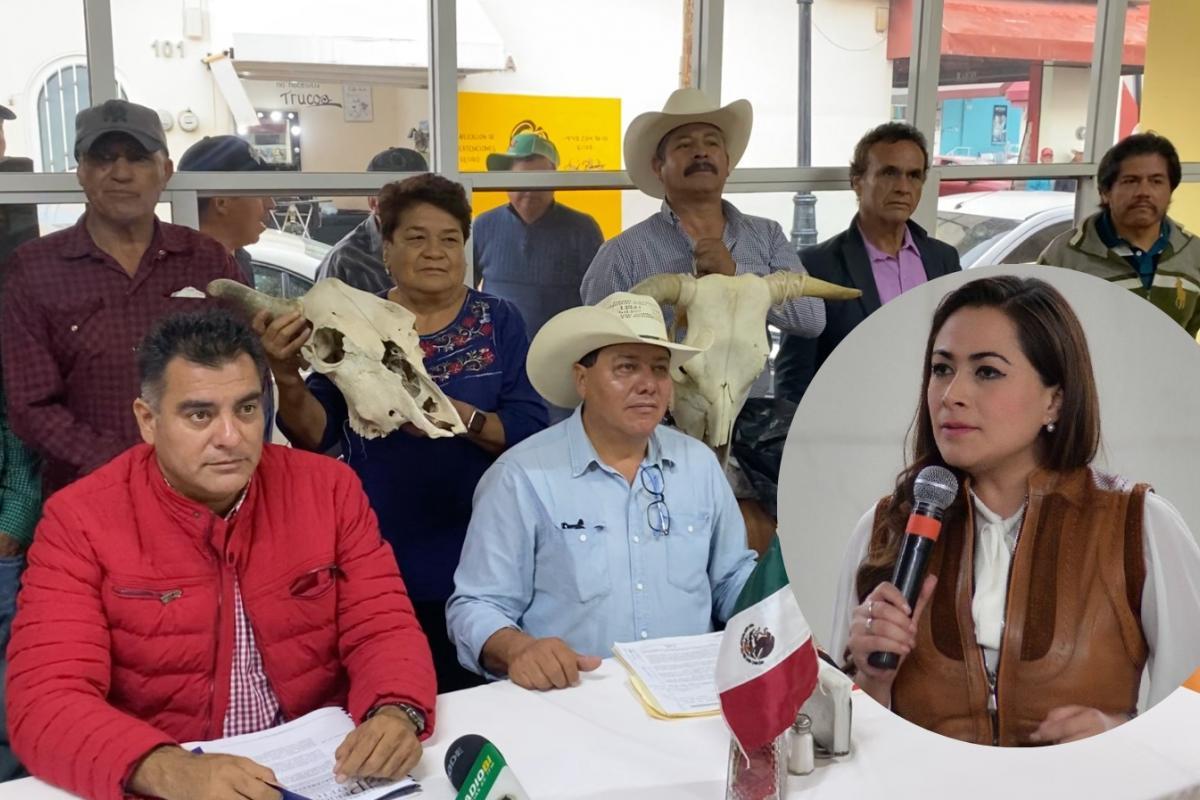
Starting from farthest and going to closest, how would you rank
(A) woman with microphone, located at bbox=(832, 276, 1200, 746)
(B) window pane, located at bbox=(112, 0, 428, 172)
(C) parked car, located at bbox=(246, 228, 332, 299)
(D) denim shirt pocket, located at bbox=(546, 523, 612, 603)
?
(C) parked car, located at bbox=(246, 228, 332, 299) < (B) window pane, located at bbox=(112, 0, 428, 172) < (D) denim shirt pocket, located at bbox=(546, 523, 612, 603) < (A) woman with microphone, located at bbox=(832, 276, 1200, 746)

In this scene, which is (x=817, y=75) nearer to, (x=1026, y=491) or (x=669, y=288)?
(x=669, y=288)

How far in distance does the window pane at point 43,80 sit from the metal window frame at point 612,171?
5 cm

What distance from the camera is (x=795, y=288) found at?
254cm

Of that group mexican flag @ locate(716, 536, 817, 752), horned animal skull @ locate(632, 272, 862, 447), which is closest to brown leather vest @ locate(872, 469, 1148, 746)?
mexican flag @ locate(716, 536, 817, 752)

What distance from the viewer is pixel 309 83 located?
336 cm

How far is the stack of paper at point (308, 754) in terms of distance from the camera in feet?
4.66

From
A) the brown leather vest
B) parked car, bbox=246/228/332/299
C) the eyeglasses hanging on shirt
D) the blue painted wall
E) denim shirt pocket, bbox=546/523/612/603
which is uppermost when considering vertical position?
the blue painted wall

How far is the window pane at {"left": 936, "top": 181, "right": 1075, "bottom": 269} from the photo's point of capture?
450 cm

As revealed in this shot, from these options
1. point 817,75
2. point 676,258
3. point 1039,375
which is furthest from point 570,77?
point 1039,375

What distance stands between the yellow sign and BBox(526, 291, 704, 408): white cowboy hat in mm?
1475

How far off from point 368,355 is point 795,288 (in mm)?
984

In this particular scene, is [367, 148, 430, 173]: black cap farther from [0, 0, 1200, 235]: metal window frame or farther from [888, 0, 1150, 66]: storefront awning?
[888, 0, 1150, 66]: storefront awning

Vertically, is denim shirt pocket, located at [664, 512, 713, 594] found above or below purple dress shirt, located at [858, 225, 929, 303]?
below

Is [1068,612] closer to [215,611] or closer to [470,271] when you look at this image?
[215,611]
